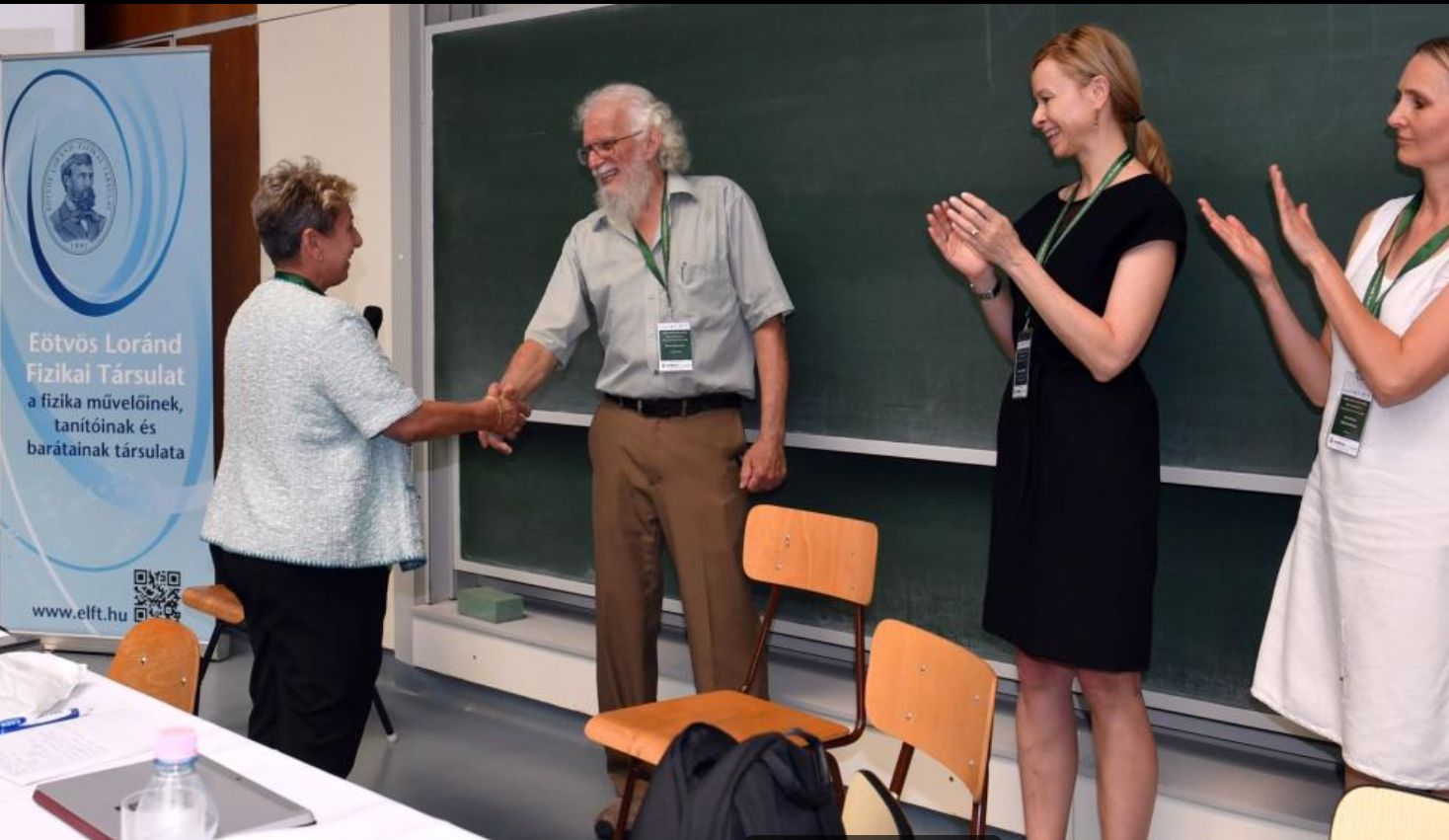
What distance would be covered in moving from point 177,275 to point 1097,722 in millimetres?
3462

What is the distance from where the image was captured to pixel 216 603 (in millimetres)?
3535

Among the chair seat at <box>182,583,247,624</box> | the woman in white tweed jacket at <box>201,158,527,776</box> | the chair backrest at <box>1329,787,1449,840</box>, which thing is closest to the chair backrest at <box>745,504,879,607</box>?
the woman in white tweed jacket at <box>201,158,527,776</box>

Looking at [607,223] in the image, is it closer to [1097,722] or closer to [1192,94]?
[1192,94]

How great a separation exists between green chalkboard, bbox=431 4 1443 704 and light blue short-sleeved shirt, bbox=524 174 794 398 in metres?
0.28

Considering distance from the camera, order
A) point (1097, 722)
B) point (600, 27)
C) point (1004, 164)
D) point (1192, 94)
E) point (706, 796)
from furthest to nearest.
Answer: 1. point (600, 27)
2. point (1004, 164)
3. point (1192, 94)
4. point (1097, 722)
5. point (706, 796)

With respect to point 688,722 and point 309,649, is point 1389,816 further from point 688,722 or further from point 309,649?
point 309,649

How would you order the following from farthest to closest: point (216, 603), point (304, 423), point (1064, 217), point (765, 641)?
point (216, 603) < point (765, 641) < point (304, 423) < point (1064, 217)

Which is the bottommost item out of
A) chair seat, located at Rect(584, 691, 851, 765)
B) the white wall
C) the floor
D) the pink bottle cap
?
the floor

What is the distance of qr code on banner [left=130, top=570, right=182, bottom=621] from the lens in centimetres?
454

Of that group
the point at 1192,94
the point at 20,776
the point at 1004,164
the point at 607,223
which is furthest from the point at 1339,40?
the point at 20,776

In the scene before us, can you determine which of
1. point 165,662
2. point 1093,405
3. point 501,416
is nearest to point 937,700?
point 1093,405

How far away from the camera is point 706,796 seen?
144 centimetres

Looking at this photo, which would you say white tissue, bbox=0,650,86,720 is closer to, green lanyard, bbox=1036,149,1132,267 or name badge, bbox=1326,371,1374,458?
green lanyard, bbox=1036,149,1132,267

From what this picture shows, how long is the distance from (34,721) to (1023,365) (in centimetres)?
176
